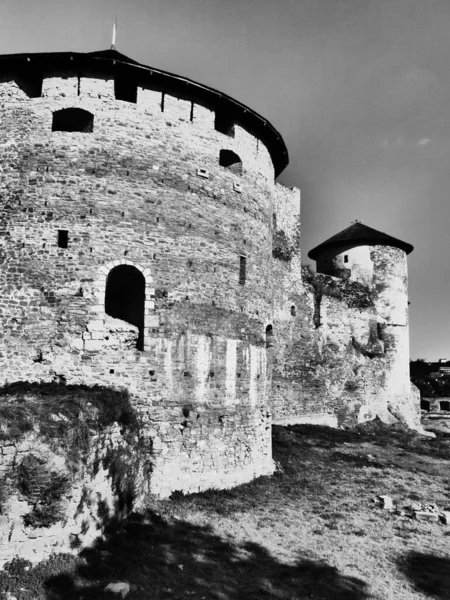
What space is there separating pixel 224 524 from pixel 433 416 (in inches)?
1186

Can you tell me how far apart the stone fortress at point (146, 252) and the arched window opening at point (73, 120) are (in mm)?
65

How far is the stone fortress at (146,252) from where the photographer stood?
10594mm

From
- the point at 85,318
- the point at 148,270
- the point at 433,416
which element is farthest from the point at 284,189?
the point at 433,416

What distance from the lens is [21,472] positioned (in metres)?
7.35

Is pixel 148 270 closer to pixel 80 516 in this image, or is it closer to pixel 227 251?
pixel 227 251

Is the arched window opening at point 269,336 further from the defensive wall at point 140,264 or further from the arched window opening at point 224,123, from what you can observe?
the arched window opening at point 224,123

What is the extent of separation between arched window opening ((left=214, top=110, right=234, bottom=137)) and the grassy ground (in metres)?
9.10

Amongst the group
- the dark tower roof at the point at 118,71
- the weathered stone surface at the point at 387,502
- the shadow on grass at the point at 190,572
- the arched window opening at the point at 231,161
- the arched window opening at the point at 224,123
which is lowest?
the shadow on grass at the point at 190,572

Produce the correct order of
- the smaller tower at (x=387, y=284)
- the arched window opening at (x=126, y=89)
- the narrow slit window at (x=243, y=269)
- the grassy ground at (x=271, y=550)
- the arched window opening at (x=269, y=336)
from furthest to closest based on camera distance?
the smaller tower at (x=387, y=284), the arched window opening at (x=269, y=336), the narrow slit window at (x=243, y=269), the arched window opening at (x=126, y=89), the grassy ground at (x=271, y=550)

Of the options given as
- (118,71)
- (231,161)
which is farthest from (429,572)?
(118,71)

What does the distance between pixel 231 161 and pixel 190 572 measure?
32.4 feet

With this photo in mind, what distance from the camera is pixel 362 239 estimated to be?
2645 centimetres

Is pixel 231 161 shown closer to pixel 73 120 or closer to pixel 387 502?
pixel 73 120

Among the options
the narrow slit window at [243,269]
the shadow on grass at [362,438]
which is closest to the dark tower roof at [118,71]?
the narrow slit window at [243,269]
